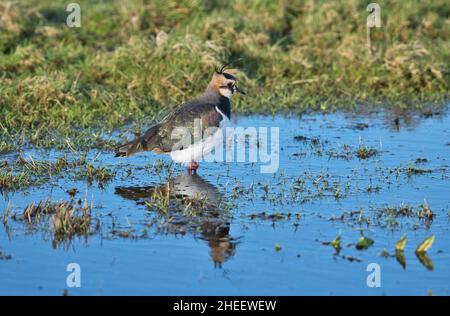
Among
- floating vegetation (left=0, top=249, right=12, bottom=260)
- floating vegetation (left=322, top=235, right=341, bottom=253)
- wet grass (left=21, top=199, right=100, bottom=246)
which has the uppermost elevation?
wet grass (left=21, top=199, right=100, bottom=246)

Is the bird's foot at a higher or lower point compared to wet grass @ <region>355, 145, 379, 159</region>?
lower

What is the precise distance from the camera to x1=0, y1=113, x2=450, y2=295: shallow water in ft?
18.6

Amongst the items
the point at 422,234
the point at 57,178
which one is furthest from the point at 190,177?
the point at 422,234

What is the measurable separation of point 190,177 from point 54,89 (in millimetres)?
2513

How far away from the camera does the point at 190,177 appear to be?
8.24 meters

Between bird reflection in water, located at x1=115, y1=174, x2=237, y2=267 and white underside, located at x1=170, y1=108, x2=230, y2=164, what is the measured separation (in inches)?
6.7

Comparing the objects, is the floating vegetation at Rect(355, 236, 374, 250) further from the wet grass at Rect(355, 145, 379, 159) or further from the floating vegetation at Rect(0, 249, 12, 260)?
the wet grass at Rect(355, 145, 379, 159)

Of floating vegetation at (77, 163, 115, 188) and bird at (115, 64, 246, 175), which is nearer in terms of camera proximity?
floating vegetation at (77, 163, 115, 188)

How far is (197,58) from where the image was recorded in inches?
431

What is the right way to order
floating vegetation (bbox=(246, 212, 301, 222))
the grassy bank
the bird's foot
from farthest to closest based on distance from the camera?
the grassy bank → the bird's foot → floating vegetation (bbox=(246, 212, 301, 222))

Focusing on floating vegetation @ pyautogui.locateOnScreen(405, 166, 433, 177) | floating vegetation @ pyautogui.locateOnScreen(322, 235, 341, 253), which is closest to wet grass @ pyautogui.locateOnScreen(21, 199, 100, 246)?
floating vegetation @ pyautogui.locateOnScreen(322, 235, 341, 253)

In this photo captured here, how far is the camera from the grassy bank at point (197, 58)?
395 inches

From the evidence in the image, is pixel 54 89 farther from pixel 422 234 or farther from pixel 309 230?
pixel 422 234

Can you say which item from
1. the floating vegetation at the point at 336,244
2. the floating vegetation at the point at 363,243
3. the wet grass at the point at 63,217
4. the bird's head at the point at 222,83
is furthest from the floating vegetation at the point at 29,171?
the floating vegetation at the point at 363,243
